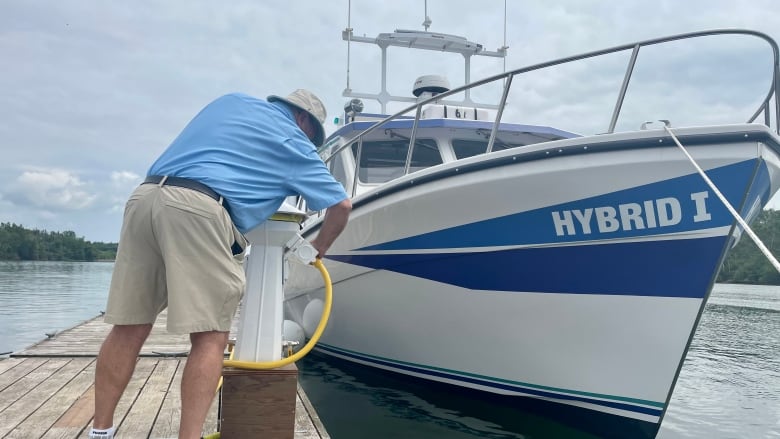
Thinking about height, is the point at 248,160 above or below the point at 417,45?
below

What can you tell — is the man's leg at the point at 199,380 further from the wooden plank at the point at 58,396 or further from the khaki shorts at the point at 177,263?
the wooden plank at the point at 58,396

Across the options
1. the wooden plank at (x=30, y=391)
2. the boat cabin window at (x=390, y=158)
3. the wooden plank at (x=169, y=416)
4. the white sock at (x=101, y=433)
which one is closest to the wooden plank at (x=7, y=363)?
the wooden plank at (x=30, y=391)

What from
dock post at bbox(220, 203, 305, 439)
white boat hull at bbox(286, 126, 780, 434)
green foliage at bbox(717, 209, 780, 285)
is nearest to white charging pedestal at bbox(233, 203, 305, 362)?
dock post at bbox(220, 203, 305, 439)

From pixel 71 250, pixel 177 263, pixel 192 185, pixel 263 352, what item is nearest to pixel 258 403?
pixel 263 352

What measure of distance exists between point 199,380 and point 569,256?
2462 millimetres

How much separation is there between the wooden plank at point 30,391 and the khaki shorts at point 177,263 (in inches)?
40.3

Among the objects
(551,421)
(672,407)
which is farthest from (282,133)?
(672,407)

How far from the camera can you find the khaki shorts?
1909mm

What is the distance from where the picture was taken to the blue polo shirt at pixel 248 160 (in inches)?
81.6

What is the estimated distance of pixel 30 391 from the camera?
309cm

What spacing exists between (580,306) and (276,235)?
2.14m

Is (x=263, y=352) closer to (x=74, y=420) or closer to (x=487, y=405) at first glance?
(x=74, y=420)

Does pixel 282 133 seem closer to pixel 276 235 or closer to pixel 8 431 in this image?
pixel 276 235

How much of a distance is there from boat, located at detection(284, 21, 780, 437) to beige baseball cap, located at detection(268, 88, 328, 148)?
5.13ft
